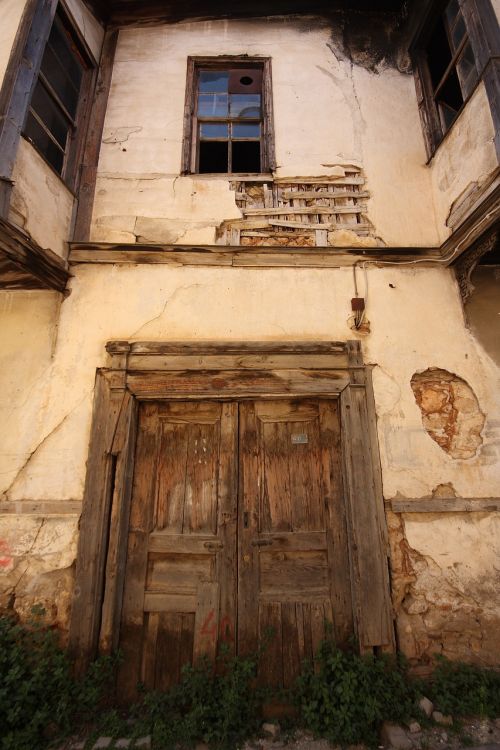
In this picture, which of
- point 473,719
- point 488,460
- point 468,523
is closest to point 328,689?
point 473,719

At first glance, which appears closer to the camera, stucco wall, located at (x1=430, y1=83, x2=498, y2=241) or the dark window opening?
stucco wall, located at (x1=430, y1=83, x2=498, y2=241)

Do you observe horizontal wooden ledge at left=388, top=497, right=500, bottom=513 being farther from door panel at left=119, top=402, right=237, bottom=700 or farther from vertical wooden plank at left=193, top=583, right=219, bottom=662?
vertical wooden plank at left=193, top=583, right=219, bottom=662

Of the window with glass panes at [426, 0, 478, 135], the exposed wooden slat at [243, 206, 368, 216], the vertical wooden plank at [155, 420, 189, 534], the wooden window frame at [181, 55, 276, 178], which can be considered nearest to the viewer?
the vertical wooden plank at [155, 420, 189, 534]

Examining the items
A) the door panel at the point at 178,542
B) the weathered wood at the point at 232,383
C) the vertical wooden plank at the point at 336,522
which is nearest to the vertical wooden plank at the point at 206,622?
the door panel at the point at 178,542

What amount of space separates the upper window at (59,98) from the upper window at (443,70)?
12.4 ft

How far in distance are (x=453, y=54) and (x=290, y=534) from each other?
5.06 meters

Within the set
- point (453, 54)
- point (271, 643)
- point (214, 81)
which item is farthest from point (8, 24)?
point (271, 643)

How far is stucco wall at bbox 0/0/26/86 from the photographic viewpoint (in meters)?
3.23

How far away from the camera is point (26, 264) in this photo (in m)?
3.09

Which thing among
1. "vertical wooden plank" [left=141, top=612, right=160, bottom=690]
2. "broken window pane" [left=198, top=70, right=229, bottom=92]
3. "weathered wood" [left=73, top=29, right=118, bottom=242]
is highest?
"broken window pane" [left=198, top=70, right=229, bottom=92]

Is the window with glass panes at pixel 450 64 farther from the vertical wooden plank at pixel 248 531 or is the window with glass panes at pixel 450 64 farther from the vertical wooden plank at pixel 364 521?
the vertical wooden plank at pixel 248 531

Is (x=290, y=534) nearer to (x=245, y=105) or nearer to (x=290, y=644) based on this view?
(x=290, y=644)

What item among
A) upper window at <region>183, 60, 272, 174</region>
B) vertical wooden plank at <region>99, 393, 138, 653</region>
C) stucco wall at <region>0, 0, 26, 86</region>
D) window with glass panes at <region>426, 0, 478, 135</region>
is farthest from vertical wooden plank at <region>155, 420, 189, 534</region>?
window with glass panes at <region>426, 0, 478, 135</region>

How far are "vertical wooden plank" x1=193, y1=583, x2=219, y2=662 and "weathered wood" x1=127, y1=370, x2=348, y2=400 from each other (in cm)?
157
